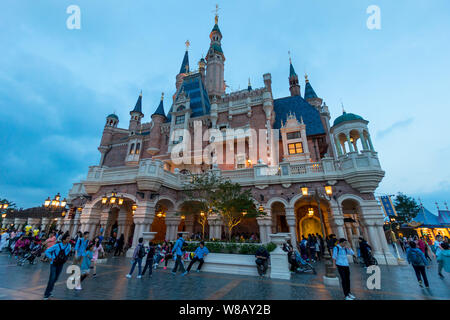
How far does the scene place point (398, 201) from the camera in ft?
143

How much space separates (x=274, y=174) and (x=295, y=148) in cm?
869

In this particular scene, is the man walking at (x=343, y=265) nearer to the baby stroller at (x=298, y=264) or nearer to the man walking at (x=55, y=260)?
the baby stroller at (x=298, y=264)

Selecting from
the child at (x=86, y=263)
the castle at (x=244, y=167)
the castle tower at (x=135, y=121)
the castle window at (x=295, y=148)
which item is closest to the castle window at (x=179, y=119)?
the castle at (x=244, y=167)

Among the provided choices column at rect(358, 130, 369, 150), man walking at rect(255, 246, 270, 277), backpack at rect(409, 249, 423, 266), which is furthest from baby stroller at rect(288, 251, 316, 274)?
column at rect(358, 130, 369, 150)

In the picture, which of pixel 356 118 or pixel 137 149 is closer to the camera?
pixel 356 118

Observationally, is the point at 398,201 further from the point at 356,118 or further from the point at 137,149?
the point at 137,149

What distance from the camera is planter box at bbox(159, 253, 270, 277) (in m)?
9.21

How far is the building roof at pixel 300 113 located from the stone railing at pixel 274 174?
9.94 meters

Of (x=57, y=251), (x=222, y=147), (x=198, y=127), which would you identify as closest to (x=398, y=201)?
(x=222, y=147)

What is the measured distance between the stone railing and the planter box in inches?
278

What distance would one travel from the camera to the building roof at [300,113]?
2409 centimetres

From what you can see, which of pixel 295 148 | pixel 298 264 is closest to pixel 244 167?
pixel 295 148
